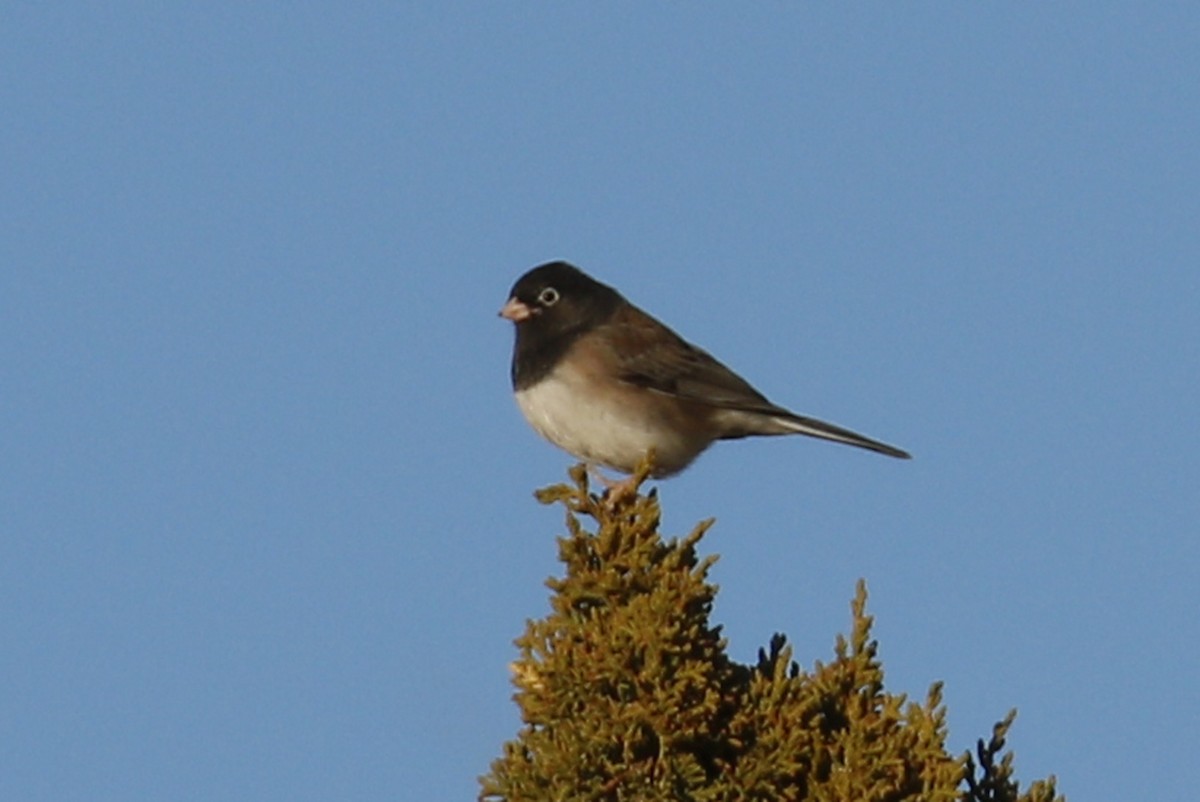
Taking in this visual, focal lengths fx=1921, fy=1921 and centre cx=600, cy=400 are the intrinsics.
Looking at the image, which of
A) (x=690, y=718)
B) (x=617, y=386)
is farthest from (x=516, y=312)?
(x=690, y=718)

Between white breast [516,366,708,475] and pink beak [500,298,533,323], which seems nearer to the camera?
white breast [516,366,708,475]

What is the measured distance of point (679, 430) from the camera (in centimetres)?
686

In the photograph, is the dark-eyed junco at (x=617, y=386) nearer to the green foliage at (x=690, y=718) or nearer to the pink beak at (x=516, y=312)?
the pink beak at (x=516, y=312)

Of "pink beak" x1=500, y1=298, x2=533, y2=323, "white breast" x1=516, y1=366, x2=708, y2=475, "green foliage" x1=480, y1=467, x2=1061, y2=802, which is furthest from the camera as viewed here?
"pink beak" x1=500, y1=298, x2=533, y2=323

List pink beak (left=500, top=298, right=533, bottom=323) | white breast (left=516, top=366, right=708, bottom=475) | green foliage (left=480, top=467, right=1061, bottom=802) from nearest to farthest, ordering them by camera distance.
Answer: green foliage (left=480, top=467, right=1061, bottom=802) → white breast (left=516, top=366, right=708, bottom=475) → pink beak (left=500, top=298, right=533, bottom=323)

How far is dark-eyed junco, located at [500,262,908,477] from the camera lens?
6.60m

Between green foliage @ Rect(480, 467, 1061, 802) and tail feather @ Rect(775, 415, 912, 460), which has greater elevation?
tail feather @ Rect(775, 415, 912, 460)

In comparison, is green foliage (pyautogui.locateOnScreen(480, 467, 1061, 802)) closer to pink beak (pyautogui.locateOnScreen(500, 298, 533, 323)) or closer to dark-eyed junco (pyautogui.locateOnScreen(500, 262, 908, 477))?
dark-eyed junco (pyautogui.locateOnScreen(500, 262, 908, 477))

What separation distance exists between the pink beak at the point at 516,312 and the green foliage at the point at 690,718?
3.11m

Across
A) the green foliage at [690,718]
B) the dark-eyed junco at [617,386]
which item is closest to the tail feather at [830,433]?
the dark-eyed junco at [617,386]

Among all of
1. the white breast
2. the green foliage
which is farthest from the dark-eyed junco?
the green foliage

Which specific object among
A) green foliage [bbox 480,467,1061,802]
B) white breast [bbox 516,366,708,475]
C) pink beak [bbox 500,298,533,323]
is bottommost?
green foliage [bbox 480,467,1061,802]

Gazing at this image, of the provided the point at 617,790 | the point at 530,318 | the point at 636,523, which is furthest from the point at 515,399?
the point at 617,790

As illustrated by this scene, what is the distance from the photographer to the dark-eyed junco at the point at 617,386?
6598mm
